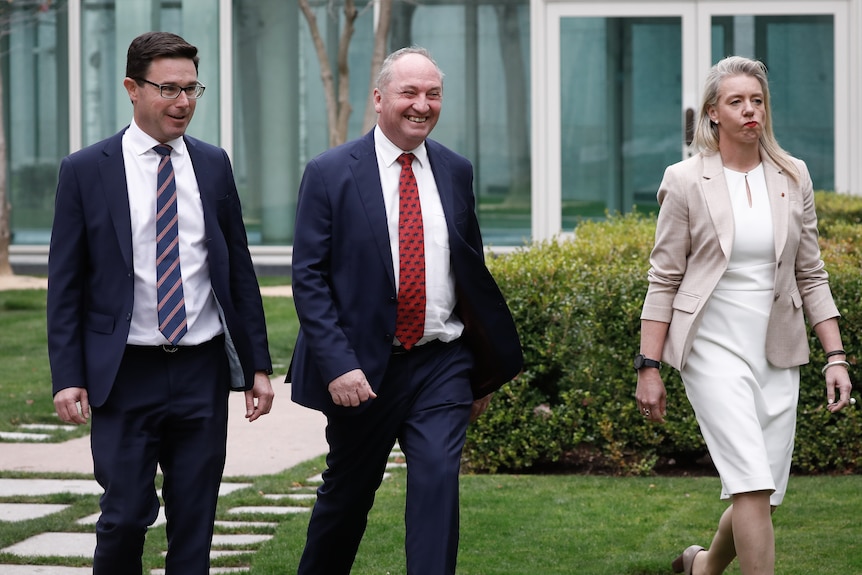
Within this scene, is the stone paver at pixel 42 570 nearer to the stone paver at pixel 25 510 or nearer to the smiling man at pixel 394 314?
the stone paver at pixel 25 510

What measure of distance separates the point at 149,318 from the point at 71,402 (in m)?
0.35

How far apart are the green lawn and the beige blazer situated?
50.4 inches

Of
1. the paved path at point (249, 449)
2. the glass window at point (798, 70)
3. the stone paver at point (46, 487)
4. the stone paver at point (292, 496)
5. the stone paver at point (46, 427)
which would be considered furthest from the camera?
the glass window at point (798, 70)

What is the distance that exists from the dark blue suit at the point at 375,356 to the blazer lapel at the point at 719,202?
0.76 metres

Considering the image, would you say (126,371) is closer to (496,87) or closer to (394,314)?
(394,314)

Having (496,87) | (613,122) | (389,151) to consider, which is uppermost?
(496,87)

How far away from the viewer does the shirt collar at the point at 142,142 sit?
452cm

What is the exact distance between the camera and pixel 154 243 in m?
4.44

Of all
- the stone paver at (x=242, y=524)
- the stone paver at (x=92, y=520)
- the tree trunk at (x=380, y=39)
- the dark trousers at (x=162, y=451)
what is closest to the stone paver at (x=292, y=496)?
the stone paver at (x=242, y=524)

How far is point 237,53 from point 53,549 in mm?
13512

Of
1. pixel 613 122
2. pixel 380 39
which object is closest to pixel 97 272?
pixel 380 39

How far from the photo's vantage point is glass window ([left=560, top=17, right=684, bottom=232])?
56.9 ft

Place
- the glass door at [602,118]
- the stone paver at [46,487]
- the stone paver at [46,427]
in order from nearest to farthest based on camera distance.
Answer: the stone paver at [46,487]
the stone paver at [46,427]
the glass door at [602,118]

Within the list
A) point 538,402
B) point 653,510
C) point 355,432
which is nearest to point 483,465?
point 538,402
